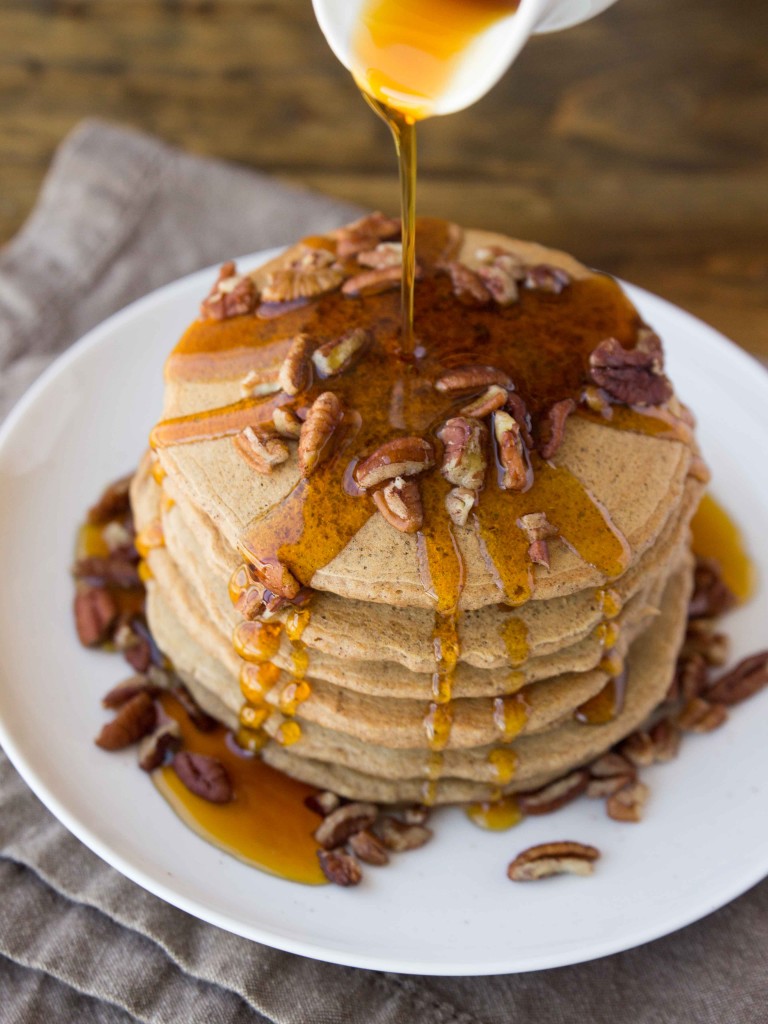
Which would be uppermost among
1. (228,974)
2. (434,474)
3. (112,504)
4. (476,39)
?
(476,39)

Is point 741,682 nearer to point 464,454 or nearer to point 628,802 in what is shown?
point 628,802

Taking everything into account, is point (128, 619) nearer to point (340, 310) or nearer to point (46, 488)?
point (46, 488)

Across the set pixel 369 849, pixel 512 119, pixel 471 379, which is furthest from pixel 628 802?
pixel 512 119

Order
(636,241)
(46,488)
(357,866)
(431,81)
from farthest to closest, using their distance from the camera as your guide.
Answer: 1. (636,241)
2. (46,488)
3. (357,866)
4. (431,81)

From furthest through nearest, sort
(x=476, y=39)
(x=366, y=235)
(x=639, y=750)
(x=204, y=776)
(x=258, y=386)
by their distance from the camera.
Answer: (x=366, y=235)
(x=639, y=750)
(x=204, y=776)
(x=258, y=386)
(x=476, y=39)

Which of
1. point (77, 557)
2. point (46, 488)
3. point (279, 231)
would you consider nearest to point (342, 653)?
point (77, 557)

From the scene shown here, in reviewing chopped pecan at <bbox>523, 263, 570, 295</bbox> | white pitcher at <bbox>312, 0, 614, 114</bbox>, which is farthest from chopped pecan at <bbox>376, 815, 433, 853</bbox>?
white pitcher at <bbox>312, 0, 614, 114</bbox>
